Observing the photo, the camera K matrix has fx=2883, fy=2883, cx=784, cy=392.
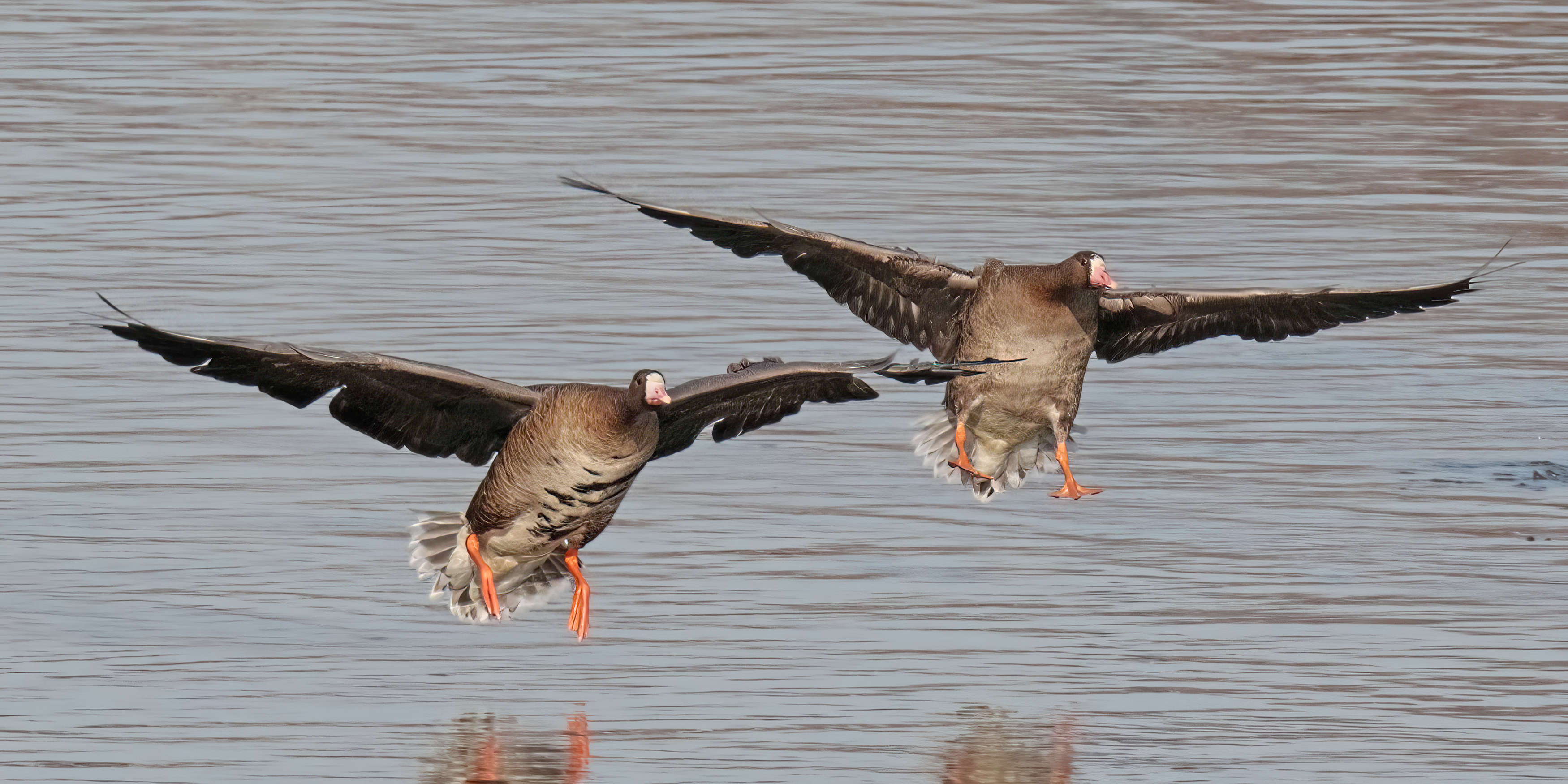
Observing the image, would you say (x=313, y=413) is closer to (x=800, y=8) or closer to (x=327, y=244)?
(x=327, y=244)

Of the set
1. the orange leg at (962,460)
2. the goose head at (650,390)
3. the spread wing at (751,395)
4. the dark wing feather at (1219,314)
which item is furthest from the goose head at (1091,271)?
the goose head at (650,390)

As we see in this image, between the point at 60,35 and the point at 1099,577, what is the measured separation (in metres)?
24.4

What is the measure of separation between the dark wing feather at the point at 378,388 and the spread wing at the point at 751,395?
668mm

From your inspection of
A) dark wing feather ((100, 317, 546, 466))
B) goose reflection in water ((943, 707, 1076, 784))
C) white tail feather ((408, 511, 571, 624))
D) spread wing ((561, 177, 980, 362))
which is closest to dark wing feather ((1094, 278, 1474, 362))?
spread wing ((561, 177, 980, 362))

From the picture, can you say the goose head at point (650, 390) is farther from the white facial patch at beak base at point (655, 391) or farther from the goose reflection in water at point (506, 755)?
the goose reflection in water at point (506, 755)

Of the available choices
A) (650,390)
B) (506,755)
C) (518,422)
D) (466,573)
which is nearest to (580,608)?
(466,573)

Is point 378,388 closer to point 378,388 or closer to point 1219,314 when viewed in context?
Result: point 378,388

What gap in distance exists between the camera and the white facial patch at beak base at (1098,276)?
43.8ft

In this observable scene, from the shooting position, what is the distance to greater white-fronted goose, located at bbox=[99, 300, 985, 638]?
10781mm

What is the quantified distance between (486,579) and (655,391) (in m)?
1.29

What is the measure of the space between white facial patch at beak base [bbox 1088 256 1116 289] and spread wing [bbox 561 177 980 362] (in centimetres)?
72

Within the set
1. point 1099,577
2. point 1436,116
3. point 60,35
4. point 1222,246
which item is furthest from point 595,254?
point 60,35

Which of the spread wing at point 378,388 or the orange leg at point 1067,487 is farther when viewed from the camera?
the orange leg at point 1067,487

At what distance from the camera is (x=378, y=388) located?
37.9 feet
